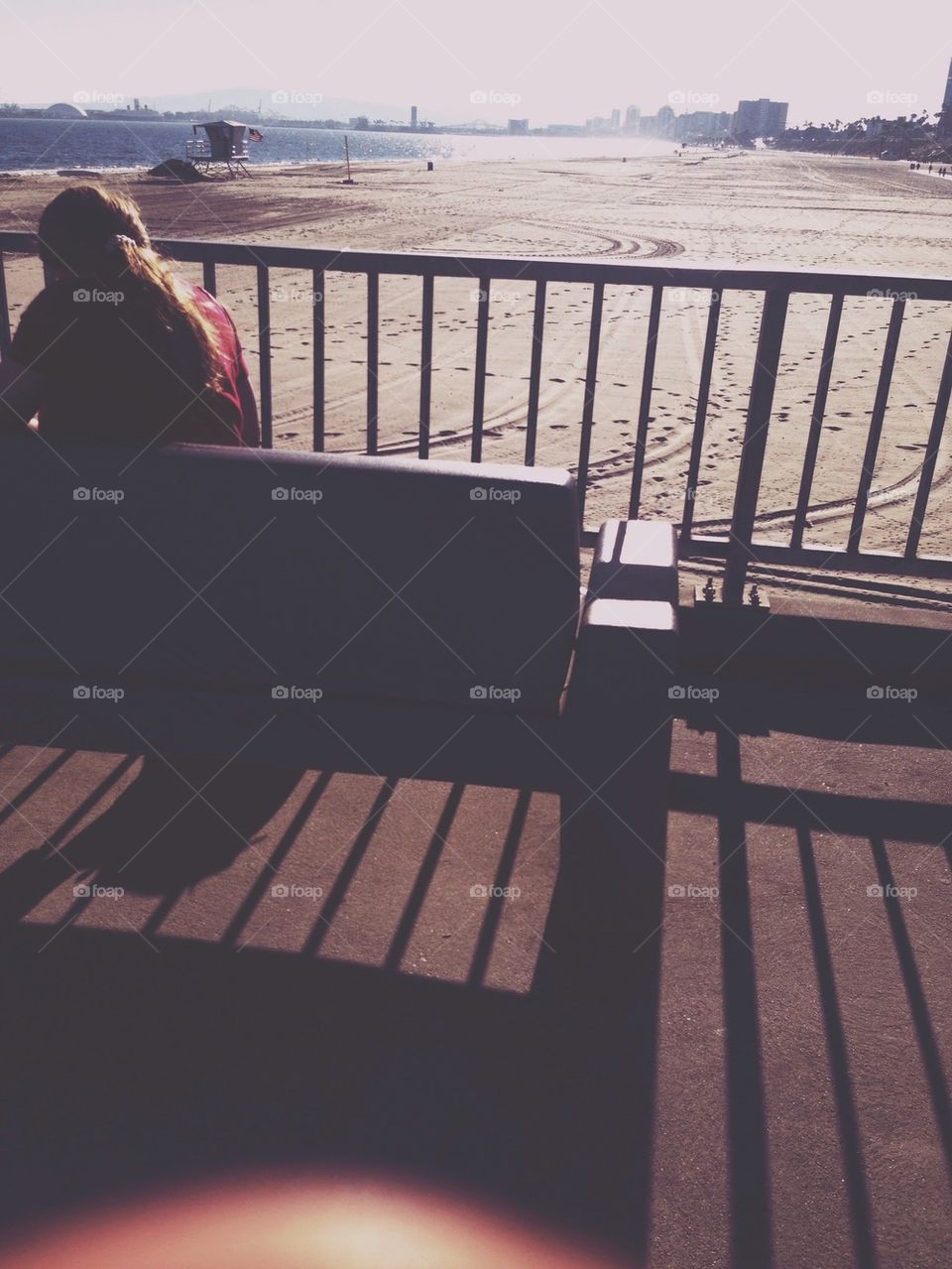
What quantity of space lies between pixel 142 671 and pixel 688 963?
1.53 m

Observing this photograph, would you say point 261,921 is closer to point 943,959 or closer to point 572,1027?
point 572,1027

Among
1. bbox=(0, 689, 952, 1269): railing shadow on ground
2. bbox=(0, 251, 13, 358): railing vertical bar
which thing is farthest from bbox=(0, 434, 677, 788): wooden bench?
bbox=(0, 251, 13, 358): railing vertical bar

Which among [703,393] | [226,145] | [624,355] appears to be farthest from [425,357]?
[226,145]

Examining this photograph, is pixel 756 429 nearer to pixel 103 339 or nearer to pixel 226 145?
pixel 103 339

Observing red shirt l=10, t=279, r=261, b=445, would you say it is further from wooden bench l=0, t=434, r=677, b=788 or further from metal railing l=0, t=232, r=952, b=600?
metal railing l=0, t=232, r=952, b=600

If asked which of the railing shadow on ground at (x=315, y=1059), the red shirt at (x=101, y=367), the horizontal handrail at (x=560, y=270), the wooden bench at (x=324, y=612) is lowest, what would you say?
the railing shadow on ground at (x=315, y=1059)

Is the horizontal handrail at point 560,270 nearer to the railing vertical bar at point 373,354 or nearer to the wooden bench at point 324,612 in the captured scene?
the railing vertical bar at point 373,354

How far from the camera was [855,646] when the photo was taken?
3996 millimetres

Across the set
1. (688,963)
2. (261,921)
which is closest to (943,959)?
(688,963)

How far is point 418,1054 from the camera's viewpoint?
2.28 metres

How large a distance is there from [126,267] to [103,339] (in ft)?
0.61

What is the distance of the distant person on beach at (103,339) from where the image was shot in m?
2.47

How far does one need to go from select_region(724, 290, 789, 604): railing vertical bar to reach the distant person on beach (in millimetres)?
2128

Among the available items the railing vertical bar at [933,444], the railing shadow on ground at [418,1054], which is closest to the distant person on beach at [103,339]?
the railing shadow on ground at [418,1054]
